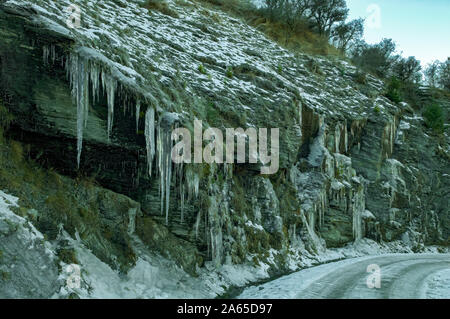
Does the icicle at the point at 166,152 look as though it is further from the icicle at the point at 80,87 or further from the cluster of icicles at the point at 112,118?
the icicle at the point at 80,87

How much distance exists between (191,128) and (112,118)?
113 inches

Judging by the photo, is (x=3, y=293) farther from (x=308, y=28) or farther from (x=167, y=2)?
(x=308, y=28)

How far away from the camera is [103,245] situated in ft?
29.9

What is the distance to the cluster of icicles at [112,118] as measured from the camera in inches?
365

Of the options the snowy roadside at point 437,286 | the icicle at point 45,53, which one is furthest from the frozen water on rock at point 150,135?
the snowy roadside at point 437,286

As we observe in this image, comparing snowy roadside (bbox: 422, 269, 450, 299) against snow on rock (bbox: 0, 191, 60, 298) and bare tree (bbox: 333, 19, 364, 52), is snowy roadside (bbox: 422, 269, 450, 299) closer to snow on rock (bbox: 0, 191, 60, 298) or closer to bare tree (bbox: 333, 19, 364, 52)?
snow on rock (bbox: 0, 191, 60, 298)

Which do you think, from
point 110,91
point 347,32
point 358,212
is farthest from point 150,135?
point 347,32

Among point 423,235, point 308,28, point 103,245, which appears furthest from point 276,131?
point 308,28

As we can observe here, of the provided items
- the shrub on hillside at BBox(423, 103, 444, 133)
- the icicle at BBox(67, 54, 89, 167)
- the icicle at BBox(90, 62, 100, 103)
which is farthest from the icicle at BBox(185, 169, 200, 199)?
the shrub on hillside at BBox(423, 103, 444, 133)

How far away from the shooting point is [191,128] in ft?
38.3

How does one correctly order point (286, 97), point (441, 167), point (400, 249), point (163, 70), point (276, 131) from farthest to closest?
point (441, 167) < point (400, 249) < point (286, 97) < point (276, 131) < point (163, 70)

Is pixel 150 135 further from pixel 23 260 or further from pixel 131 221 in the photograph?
pixel 23 260

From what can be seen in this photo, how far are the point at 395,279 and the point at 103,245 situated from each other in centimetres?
963

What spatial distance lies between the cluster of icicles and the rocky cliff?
0.12 feet
